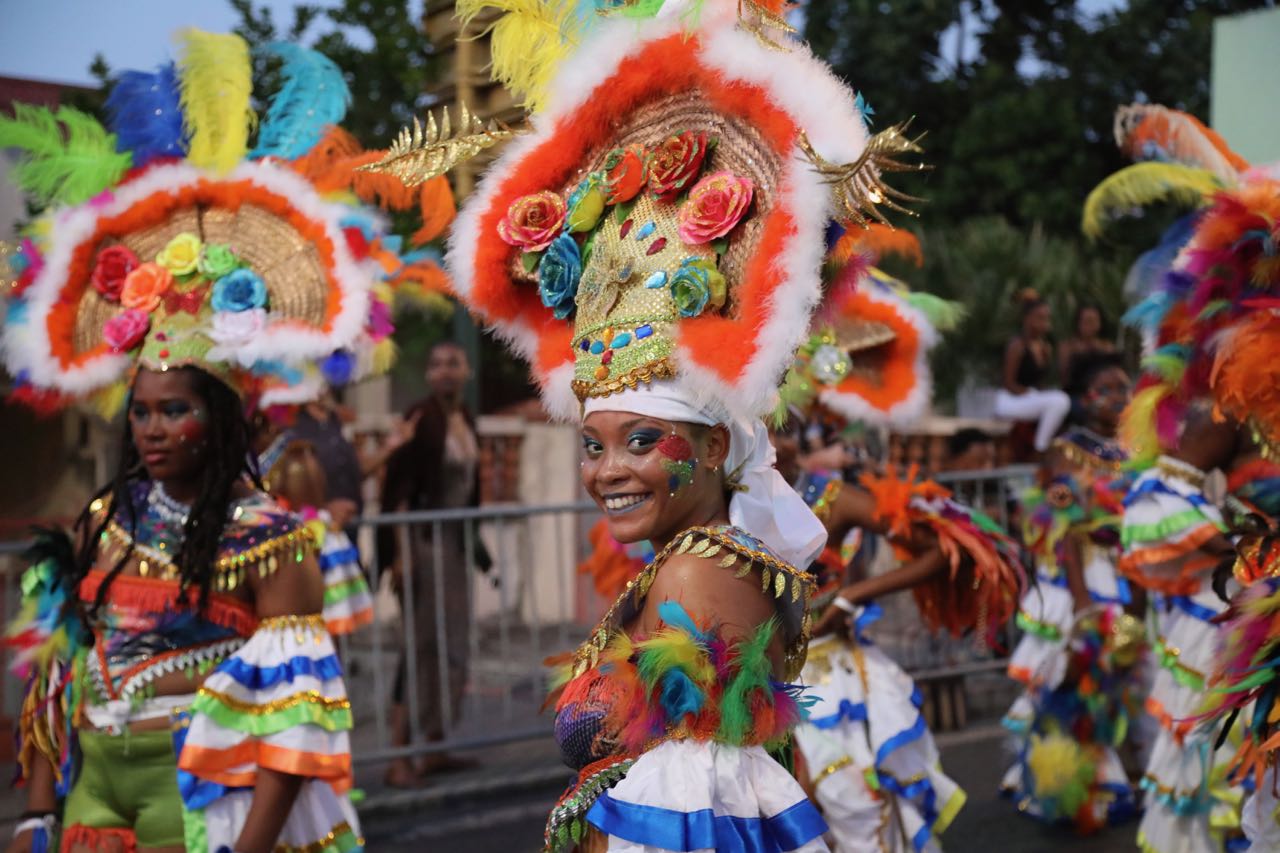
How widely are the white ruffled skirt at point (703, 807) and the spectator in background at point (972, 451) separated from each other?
882cm

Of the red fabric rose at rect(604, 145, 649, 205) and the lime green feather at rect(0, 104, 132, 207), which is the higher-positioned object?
the lime green feather at rect(0, 104, 132, 207)

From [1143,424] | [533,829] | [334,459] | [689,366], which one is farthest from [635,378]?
[334,459]

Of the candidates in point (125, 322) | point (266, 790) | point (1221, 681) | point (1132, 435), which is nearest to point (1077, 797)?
point (1132, 435)

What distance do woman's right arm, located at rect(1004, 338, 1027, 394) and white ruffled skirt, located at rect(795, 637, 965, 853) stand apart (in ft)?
20.3

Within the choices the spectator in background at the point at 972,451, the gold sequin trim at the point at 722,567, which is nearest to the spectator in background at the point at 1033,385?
the spectator in background at the point at 972,451

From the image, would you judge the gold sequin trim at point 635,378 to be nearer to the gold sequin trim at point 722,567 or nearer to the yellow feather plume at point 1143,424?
the gold sequin trim at point 722,567

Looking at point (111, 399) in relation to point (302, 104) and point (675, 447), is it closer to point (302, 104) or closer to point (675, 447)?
point (302, 104)

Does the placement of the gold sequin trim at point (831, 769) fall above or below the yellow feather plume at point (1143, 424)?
below

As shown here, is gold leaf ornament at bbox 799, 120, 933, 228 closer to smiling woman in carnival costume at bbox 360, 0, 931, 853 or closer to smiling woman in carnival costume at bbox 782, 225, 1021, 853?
smiling woman in carnival costume at bbox 360, 0, 931, 853

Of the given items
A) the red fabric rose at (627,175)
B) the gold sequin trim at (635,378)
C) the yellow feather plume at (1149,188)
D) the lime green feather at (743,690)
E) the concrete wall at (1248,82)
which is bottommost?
the lime green feather at (743,690)

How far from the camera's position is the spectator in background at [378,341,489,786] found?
8375 mm

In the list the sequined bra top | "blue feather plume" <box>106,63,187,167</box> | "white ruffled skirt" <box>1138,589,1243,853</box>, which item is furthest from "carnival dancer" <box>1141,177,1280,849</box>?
"blue feather plume" <box>106,63,187,167</box>

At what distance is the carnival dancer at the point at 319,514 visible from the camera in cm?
699

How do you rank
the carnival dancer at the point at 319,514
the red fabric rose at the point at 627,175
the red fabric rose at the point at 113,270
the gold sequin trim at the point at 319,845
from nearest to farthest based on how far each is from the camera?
the red fabric rose at the point at 627,175, the gold sequin trim at the point at 319,845, the red fabric rose at the point at 113,270, the carnival dancer at the point at 319,514
